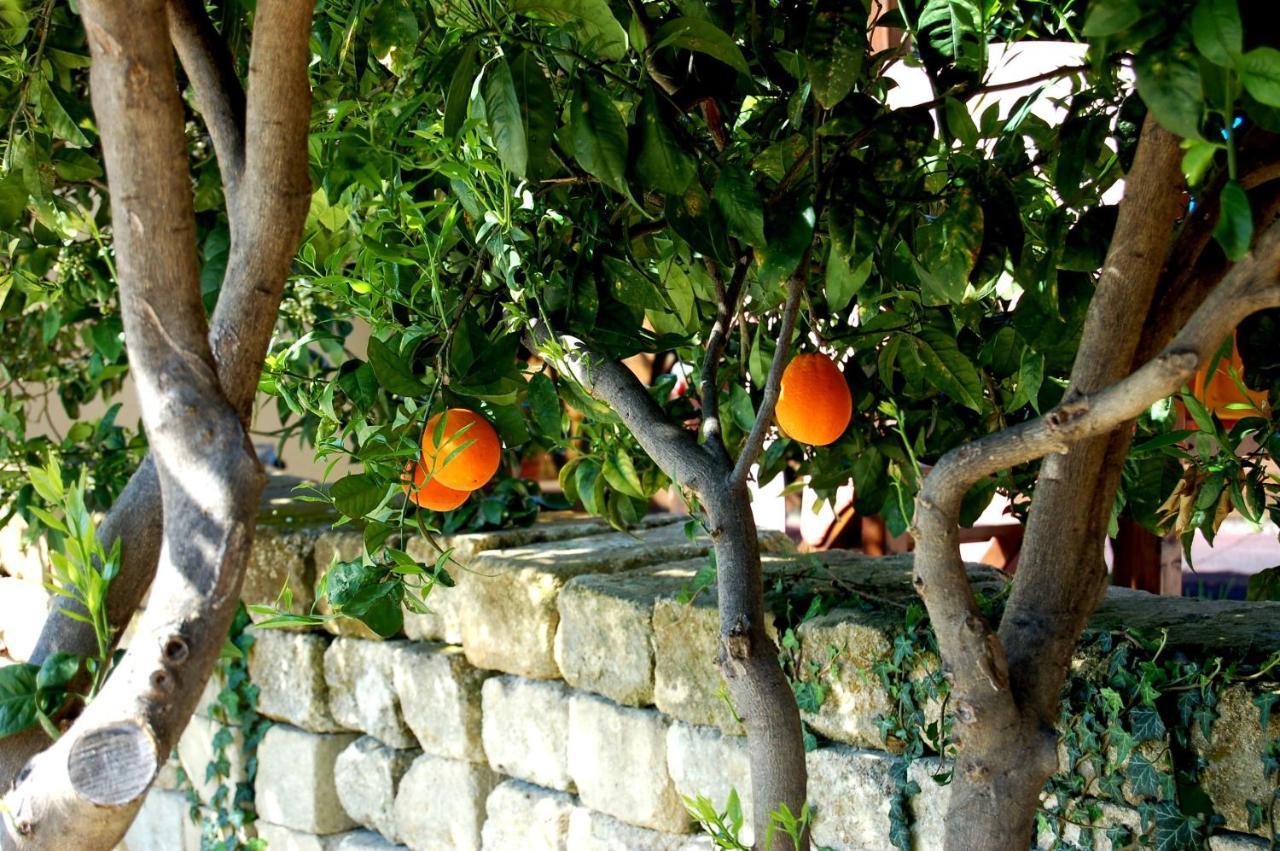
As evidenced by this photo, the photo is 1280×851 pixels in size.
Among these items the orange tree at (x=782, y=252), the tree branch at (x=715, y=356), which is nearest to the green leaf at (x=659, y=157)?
the orange tree at (x=782, y=252)

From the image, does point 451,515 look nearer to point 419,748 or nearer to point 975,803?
point 419,748

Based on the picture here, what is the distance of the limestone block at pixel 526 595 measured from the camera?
2398mm

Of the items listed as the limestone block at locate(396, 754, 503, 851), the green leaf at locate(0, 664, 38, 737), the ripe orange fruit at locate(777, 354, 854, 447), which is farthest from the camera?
the limestone block at locate(396, 754, 503, 851)

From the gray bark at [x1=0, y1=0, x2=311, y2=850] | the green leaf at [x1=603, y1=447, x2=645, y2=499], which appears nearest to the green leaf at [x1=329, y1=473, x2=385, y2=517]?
the gray bark at [x1=0, y1=0, x2=311, y2=850]

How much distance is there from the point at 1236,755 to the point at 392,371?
1072 mm

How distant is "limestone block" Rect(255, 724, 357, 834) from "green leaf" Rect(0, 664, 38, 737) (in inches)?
76.4

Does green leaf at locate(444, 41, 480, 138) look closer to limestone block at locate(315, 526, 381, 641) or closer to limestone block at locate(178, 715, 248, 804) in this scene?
limestone block at locate(315, 526, 381, 641)

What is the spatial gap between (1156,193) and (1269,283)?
181mm

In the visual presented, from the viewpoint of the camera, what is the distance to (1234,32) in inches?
28.5

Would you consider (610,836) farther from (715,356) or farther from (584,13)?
(584,13)

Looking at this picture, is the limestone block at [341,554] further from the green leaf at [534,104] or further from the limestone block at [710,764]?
the green leaf at [534,104]

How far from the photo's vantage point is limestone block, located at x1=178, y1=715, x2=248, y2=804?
118 inches

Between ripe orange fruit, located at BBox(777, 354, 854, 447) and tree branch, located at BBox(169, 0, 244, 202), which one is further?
ripe orange fruit, located at BBox(777, 354, 854, 447)

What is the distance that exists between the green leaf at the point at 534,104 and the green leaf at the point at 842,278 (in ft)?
1.11
